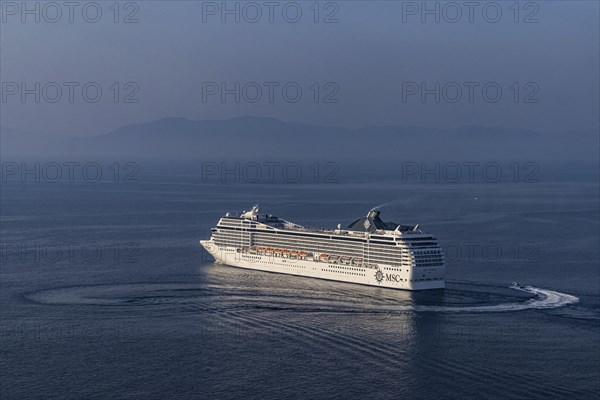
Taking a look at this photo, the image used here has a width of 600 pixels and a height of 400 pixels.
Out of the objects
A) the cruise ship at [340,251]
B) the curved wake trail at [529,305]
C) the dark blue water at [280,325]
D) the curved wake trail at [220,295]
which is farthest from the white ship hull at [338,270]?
the curved wake trail at [529,305]

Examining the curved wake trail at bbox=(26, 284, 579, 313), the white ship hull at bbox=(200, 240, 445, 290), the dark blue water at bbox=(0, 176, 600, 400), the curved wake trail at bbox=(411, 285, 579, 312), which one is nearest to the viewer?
the dark blue water at bbox=(0, 176, 600, 400)

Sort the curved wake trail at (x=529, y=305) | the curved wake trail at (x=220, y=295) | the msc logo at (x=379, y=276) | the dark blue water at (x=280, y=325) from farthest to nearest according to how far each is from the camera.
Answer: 1. the msc logo at (x=379, y=276)
2. the curved wake trail at (x=220, y=295)
3. the curved wake trail at (x=529, y=305)
4. the dark blue water at (x=280, y=325)

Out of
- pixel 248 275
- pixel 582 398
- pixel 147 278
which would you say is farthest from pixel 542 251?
pixel 582 398

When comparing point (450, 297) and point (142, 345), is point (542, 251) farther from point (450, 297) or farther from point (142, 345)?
point (142, 345)

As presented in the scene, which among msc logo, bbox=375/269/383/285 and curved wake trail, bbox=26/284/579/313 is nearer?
curved wake trail, bbox=26/284/579/313

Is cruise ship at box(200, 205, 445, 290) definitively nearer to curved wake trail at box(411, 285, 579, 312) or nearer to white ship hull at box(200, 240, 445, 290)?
white ship hull at box(200, 240, 445, 290)

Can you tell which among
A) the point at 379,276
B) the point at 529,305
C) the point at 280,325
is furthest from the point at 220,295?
the point at 529,305

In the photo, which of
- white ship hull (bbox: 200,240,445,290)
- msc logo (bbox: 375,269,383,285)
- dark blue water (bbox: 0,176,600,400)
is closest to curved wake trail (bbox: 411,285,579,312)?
dark blue water (bbox: 0,176,600,400)

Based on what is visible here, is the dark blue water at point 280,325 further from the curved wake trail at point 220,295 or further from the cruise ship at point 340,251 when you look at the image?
the cruise ship at point 340,251
